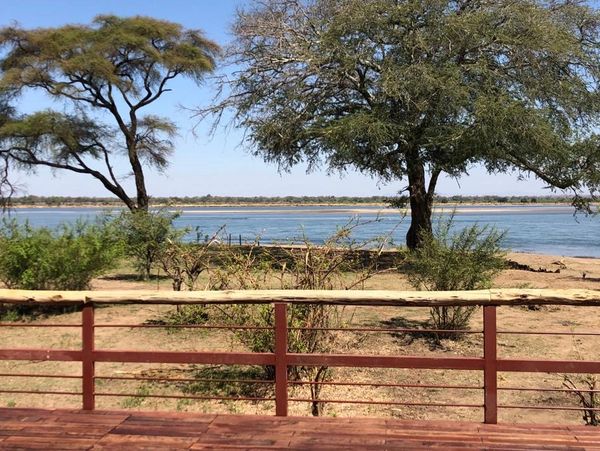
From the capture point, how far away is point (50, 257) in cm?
1126

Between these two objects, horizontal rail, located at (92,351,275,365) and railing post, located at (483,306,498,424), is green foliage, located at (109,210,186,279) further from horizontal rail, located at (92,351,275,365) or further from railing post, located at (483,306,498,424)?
railing post, located at (483,306,498,424)

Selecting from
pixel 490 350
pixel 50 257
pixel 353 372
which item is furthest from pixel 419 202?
pixel 490 350

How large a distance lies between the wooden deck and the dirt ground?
50cm

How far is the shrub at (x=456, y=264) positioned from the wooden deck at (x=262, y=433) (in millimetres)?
5143

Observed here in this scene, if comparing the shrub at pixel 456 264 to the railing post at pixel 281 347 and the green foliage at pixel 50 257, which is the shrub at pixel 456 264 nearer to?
the railing post at pixel 281 347

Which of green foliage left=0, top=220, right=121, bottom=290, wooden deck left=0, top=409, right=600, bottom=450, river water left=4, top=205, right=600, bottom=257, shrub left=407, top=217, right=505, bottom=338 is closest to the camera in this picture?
wooden deck left=0, top=409, right=600, bottom=450

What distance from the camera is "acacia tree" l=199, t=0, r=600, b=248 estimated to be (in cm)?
1620

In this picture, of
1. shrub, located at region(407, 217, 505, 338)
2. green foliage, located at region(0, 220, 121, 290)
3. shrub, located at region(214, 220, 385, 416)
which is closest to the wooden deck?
shrub, located at region(214, 220, 385, 416)

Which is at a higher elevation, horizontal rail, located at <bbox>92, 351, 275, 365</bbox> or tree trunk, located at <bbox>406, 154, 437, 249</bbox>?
tree trunk, located at <bbox>406, 154, 437, 249</bbox>

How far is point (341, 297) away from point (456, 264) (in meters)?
5.60

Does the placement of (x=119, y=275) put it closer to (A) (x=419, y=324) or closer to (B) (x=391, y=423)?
(A) (x=419, y=324)

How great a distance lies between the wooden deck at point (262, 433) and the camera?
3.89 meters

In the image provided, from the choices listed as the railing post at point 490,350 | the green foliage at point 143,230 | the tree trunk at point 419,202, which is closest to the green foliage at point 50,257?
the green foliage at point 143,230

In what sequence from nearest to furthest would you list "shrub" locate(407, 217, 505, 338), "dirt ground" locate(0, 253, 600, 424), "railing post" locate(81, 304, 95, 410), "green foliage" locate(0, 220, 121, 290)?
"railing post" locate(81, 304, 95, 410)
"dirt ground" locate(0, 253, 600, 424)
"shrub" locate(407, 217, 505, 338)
"green foliage" locate(0, 220, 121, 290)
